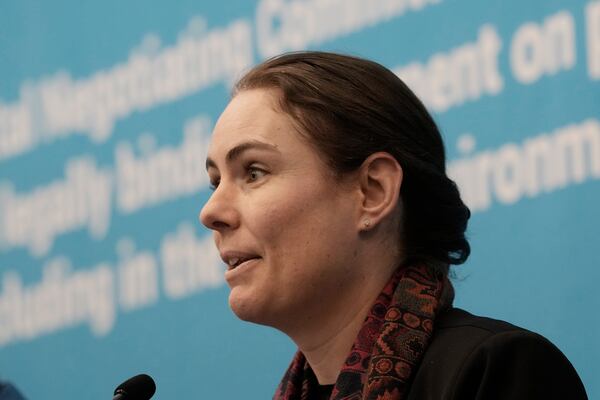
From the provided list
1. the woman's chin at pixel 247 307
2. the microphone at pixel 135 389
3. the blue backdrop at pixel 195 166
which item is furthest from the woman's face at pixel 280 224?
the blue backdrop at pixel 195 166

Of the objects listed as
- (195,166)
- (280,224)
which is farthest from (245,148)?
(195,166)

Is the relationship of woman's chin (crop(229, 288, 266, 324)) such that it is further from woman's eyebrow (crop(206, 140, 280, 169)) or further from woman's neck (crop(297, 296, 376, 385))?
woman's eyebrow (crop(206, 140, 280, 169))

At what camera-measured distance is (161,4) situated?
3.53 meters

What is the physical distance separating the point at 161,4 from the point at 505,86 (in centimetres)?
129

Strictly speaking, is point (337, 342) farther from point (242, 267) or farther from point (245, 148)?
point (245, 148)

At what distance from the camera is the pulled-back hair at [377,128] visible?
6.36ft

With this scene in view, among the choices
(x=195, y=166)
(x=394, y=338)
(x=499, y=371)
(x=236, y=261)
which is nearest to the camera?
(x=499, y=371)

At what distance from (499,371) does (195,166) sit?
72.4 inches

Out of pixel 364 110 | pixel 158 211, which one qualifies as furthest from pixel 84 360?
pixel 364 110

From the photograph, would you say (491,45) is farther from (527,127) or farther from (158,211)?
(158,211)

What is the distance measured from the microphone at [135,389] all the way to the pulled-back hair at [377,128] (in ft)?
1.56

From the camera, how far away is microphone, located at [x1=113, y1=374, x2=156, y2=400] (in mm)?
1852

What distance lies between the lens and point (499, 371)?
1677mm

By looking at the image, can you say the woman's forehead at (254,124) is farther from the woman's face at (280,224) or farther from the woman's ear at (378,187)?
the woman's ear at (378,187)
